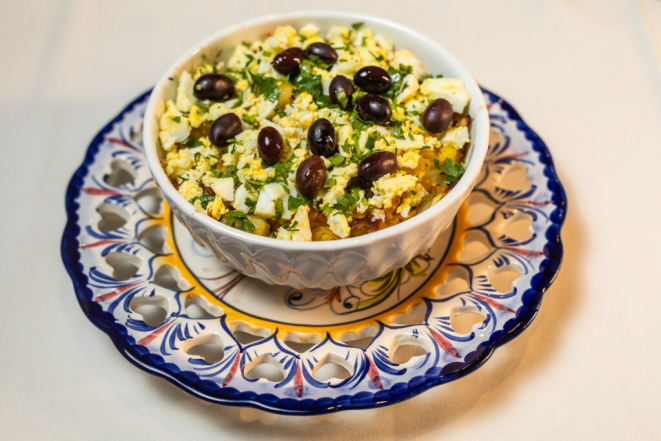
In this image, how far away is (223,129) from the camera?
2.03m

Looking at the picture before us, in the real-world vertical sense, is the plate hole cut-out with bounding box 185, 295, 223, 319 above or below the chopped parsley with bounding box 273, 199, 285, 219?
below

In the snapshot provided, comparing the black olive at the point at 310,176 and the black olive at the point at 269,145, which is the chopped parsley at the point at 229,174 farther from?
the black olive at the point at 310,176

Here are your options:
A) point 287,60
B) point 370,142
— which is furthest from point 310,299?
point 287,60

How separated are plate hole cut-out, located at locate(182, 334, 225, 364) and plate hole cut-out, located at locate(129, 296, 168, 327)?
7.3 inches

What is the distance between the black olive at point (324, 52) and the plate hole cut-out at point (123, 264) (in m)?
1.19

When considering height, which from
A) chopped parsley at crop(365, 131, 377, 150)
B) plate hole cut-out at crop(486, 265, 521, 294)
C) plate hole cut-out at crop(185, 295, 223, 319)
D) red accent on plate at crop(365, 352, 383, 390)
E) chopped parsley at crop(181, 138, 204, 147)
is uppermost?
chopped parsley at crop(181, 138, 204, 147)

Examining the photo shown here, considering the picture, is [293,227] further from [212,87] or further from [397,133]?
[212,87]

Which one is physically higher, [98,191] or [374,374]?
[98,191]

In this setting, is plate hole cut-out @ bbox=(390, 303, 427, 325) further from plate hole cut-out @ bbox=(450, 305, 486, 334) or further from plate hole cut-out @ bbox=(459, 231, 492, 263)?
plate hole cut-out @ bbox=(459, 231, 492, 263)

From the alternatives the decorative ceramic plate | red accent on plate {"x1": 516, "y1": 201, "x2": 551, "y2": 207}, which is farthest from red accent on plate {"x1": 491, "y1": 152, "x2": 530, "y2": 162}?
red accent on plate {"x1": 516, "y1": 201, "x2": 551, "y2": 207}

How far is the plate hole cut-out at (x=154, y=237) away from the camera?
2387mm

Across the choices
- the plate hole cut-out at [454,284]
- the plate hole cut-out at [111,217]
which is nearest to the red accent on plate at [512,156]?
the plate hole cut-out at [454,284]

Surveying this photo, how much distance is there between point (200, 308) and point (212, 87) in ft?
3.09

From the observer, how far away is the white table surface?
193cm
